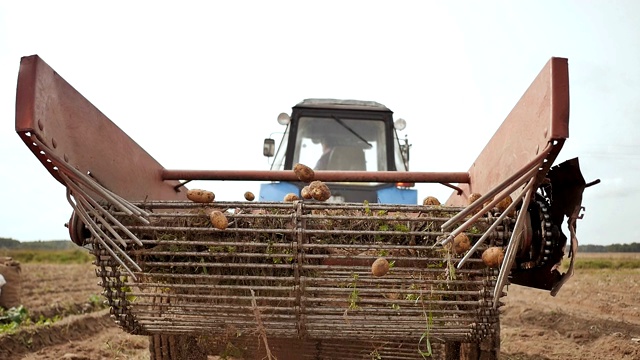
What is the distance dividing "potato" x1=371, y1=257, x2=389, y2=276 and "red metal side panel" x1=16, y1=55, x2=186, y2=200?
4.21 feet

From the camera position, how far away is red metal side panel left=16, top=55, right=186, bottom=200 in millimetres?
2045

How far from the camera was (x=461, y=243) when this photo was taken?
2176 millimetres

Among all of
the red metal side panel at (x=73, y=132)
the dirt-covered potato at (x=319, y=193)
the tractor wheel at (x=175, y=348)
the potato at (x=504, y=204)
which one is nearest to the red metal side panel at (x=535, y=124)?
the potato at (x=504, y=204)

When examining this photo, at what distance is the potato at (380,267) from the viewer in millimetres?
2158

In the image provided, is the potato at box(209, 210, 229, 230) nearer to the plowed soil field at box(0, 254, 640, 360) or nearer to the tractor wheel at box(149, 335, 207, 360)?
the tractor wheel at box(149, 335, 207, 360)

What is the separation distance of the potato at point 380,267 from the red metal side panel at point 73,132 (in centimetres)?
128

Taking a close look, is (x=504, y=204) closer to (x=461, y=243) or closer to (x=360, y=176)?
(x=461, y=243)

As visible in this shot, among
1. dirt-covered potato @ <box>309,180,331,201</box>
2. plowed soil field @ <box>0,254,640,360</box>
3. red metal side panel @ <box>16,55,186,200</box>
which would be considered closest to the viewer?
red metal side panel @ <box>16,55,186,200</box>

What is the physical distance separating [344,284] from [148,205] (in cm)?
90

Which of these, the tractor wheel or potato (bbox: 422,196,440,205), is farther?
the tractor wheel

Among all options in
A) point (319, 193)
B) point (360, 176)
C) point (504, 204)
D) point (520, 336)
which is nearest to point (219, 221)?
point (319, 193)

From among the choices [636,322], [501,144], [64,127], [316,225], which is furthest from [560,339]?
[64,127]

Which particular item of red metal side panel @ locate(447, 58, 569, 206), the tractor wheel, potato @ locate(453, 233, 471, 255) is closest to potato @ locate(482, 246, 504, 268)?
potato @ locate(453, 233, 471, 255)

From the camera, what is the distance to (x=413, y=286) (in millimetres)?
2369
